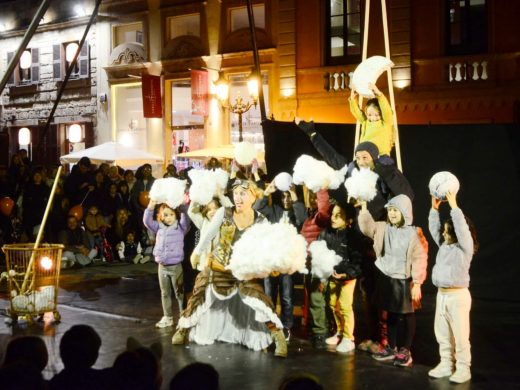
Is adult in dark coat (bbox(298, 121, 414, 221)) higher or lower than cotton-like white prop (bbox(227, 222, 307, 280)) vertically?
higher

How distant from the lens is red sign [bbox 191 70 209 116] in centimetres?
1964

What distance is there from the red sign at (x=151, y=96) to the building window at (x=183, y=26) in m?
1.55

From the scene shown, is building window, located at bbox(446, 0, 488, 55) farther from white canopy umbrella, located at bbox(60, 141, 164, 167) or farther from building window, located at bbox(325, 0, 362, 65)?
white canopy umbrella, located at bbox(60, 141, 164, 167)

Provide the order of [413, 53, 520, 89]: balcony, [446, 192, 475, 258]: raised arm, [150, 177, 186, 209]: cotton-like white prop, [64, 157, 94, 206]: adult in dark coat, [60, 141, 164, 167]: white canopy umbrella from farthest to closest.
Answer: [413, 53, 520, 89]: balcony → [60, 141, 164, 167]: white canopy umbrella → [64, 157, 94, 206]: adult in dark coat → [150, 177, 186, 209]: cotton-like white prop → [446, 192, 475, 258]: raised arm

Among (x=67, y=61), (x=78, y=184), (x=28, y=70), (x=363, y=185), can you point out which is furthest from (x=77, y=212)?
(x=28, y=70)

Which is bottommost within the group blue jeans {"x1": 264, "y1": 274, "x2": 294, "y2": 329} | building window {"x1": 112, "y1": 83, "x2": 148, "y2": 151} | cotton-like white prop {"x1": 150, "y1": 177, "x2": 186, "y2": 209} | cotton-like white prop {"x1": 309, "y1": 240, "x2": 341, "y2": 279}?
blue jeans {"x1": 264, "y1": 274, "x2": 294, "y2": 329}

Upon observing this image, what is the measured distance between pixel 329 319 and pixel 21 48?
442 cm

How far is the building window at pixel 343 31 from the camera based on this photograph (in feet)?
59.5

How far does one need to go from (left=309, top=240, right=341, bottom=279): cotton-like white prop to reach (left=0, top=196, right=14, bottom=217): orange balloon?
26.3 feet

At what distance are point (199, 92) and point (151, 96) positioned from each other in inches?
76.7

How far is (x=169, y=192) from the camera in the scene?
24.3ft

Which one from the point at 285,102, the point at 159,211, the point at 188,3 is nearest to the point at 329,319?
the point at 159,211

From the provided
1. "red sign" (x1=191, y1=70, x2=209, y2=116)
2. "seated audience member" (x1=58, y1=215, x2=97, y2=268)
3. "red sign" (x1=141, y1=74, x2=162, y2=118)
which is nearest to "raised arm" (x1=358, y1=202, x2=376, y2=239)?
"seated audience member" (x1=58, y1=215, x2=97, y2=268)

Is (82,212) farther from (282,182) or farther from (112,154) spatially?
(282,182)
